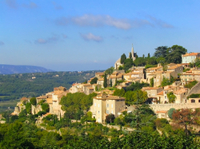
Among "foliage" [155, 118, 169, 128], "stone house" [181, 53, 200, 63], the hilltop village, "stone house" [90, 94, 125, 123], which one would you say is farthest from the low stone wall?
"stone house" [181, 53, 200, 63]

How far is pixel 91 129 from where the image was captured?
43.0 m

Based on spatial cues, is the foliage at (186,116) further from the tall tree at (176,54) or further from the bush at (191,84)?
the tall tree at (176,54)

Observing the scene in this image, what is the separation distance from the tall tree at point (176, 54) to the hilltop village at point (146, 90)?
85 cm

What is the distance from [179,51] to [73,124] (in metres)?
29.2

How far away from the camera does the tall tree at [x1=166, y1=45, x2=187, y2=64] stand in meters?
65.7

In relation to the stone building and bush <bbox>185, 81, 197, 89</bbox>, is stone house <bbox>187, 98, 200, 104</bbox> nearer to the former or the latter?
bush <bbox>185, 81, 197, 89</bbox>

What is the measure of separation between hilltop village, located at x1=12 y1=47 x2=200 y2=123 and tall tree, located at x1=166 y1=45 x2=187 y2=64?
0.85m

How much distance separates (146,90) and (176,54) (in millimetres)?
18357

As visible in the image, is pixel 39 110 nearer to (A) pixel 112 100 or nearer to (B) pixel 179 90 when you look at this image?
(A) pixel 112 100

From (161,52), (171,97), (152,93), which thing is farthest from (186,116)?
(161,52)

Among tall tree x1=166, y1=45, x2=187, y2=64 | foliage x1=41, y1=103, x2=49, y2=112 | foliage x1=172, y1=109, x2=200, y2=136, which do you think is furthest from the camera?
tall tree x1=166, y1=45, x2=187, y2=64

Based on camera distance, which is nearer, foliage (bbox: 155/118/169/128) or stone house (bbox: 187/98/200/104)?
foliage (bbox: 155/118/169/128)

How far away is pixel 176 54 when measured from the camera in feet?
216

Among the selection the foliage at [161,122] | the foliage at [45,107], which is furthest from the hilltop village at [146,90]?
the foliage at [161,122]
